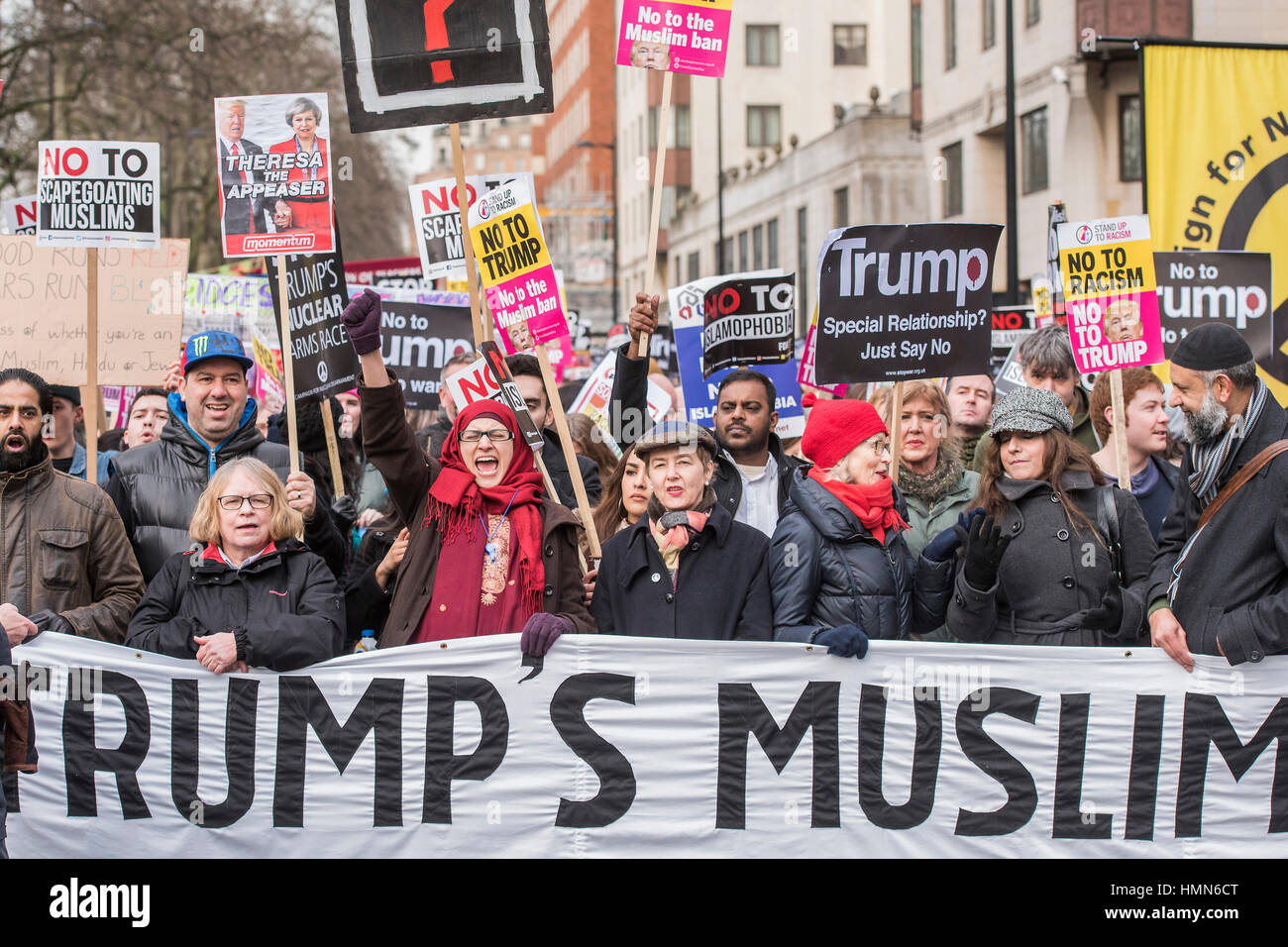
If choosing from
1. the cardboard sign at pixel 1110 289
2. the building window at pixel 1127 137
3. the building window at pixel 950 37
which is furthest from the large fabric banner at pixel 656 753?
the building window at pixel 950 37

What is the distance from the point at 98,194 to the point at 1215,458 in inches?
181

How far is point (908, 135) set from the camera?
34031 mm

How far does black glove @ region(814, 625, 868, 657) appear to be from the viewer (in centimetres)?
457

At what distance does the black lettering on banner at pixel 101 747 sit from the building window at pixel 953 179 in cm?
2781

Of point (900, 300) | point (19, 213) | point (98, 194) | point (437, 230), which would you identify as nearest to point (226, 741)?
point (98, 194)

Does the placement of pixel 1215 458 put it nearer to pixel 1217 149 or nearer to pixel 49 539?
pixel 49 539

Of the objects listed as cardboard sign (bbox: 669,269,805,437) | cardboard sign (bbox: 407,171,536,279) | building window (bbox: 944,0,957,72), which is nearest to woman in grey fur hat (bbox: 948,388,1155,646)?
cardboard sign (bbox: 669,269,805,437)

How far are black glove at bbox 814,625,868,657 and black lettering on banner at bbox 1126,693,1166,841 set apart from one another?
0.97m

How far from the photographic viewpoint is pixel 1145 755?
4.73m

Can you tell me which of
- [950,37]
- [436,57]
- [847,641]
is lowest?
[847,641]

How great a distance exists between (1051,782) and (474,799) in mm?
1906

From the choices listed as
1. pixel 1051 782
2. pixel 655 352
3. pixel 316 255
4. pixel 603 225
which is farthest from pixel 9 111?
pixel 603 225

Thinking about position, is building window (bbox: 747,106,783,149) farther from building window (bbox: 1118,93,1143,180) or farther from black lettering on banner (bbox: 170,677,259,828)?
black lettering on banner (bbox: 170,677,259,828)

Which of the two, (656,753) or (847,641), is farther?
(656,753)
